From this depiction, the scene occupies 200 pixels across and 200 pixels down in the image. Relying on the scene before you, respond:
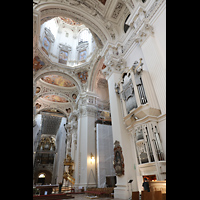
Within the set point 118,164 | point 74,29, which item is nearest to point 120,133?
point 118,164

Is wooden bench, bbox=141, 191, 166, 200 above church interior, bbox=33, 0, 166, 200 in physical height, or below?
below

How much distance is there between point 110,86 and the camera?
744cm

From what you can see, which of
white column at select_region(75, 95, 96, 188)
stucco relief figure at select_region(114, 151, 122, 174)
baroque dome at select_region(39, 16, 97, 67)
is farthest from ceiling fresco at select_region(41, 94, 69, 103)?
stucco relief figure at select_region(114, 151, 122, 174)

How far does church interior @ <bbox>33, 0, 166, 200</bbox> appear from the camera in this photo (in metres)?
4.65

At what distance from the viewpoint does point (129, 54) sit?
7129mm

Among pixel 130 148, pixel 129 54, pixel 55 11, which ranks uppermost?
pixel 55 11

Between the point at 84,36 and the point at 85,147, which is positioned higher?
the point at 84,36

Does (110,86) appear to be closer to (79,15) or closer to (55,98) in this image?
(79,15)

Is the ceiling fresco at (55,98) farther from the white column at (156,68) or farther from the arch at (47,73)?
the white column at (156,68)

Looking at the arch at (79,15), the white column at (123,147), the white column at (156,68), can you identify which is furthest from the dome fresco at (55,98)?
the white column at (156,68)

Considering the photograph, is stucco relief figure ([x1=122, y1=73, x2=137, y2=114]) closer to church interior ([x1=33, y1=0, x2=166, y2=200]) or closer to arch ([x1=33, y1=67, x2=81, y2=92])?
church interior ([x1=33, y1=0, x2=166, y2=200])
